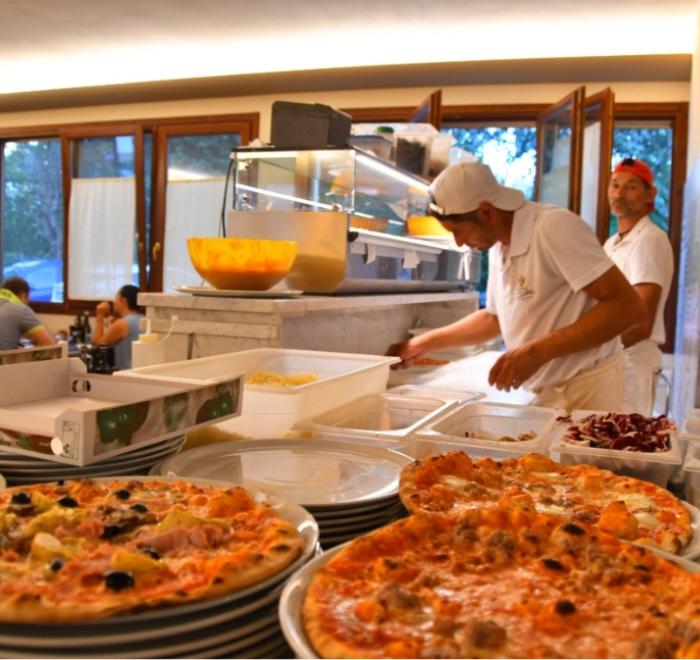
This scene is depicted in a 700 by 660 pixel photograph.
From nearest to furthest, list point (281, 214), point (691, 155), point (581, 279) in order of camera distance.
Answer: point (581, 279)
point (281, 214)
point (691, 155)

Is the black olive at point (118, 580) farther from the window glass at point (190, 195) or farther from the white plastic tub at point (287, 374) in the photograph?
the window glass at point (190, 195)

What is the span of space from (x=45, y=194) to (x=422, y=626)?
28.1 feet

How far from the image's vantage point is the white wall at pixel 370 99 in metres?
5.95

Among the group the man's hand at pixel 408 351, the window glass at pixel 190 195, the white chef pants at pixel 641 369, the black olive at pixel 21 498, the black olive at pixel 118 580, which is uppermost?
the window glass at pixel 190 195

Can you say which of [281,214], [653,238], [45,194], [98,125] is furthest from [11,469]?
[45,194]

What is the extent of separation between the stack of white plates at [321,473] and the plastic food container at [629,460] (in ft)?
1.14

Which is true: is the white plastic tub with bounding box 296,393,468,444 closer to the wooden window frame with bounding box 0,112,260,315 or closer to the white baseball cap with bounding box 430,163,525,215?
the white baseball cap with bounding box 430,163,525,215

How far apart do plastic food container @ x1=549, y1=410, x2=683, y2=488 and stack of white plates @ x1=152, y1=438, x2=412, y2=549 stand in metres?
0.35

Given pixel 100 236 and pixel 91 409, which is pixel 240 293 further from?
pixel 100 236

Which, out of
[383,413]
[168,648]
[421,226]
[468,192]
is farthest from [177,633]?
[421,226]

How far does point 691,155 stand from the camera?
206 inches

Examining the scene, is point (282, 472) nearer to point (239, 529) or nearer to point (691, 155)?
point (239, 529)

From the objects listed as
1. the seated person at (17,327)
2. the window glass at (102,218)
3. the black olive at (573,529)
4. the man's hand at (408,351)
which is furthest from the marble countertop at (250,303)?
the window glass at (102,218)

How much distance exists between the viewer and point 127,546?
87 cm
